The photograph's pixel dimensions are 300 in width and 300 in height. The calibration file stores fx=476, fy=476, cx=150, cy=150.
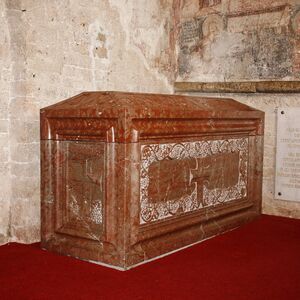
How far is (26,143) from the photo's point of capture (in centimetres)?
329

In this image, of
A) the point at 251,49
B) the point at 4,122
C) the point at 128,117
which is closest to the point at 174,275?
the point at 128,117

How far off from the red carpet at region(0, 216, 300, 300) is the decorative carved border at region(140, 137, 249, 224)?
0.29m

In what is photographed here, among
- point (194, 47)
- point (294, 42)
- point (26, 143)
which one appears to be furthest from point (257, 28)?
point (26, 143)

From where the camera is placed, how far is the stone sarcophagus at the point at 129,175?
2.80 m

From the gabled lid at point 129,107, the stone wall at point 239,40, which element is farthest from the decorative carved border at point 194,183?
the stone wall at point 239,40

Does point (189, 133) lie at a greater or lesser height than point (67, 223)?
greater

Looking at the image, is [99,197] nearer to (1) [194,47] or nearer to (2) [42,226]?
(2) [42,226]

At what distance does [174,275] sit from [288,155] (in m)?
2.07

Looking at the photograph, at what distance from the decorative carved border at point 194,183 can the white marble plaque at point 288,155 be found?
0.48 meters

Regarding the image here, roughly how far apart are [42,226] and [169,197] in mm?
867

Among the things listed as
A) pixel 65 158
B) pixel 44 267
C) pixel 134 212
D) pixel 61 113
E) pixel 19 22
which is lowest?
pixel 44 267

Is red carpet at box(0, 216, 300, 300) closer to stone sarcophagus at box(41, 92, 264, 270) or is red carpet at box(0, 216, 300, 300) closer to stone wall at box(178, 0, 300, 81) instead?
stone sarcophagus at box(41, 92, 264, 270)

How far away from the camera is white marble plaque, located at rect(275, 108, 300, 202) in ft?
13.9

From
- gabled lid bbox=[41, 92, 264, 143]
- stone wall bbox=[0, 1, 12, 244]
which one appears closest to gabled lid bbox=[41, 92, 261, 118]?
gabled lid bbox=[41, 92, 264, 143]
